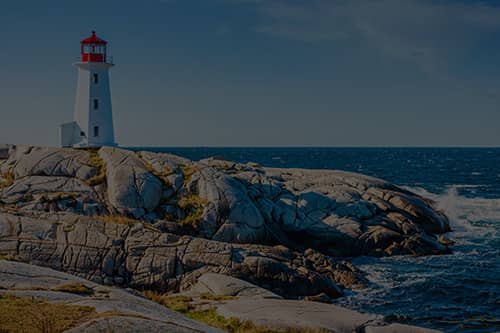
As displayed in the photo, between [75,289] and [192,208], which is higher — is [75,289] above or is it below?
below

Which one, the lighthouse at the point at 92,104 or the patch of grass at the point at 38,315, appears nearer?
the patch of grass at the point at 38,315

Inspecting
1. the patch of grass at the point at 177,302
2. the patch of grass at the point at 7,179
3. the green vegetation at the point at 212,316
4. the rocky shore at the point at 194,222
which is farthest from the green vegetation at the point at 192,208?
the patch of grass at the point at 177,302

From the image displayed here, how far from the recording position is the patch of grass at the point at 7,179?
30562mm

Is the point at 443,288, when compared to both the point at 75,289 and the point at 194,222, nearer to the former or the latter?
the point at 194,222

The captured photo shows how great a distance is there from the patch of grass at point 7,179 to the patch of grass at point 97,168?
4289 millimetres

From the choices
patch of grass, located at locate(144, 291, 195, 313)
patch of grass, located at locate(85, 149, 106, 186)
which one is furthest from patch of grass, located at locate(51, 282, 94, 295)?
patch of grass, located at locate(85, 149, 106, 186)

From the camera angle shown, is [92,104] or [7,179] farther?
[92,104]

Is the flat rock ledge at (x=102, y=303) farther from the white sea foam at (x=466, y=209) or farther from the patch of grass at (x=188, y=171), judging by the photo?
the white sea foam at (x=466, y=209)

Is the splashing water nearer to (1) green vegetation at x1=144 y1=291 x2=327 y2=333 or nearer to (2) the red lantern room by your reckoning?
(1) green vegetation at x1=144 y1=291 x2=327 y2=333

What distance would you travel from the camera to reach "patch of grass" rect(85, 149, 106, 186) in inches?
1229

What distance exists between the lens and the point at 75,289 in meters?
13.7

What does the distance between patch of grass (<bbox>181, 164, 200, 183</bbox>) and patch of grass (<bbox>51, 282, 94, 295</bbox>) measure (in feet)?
61.4

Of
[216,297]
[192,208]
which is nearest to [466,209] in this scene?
[192,208]

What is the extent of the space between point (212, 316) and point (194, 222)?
14.2 meters
